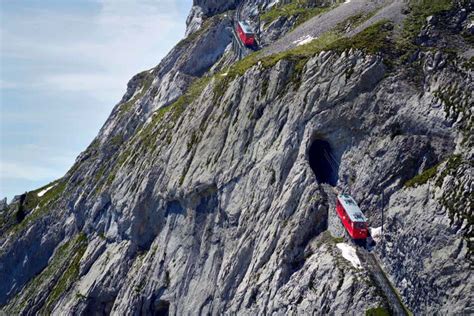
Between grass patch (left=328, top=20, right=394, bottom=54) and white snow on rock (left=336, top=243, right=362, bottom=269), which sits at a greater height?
grass patch (left=328, top=20, right=394, bottom=54)

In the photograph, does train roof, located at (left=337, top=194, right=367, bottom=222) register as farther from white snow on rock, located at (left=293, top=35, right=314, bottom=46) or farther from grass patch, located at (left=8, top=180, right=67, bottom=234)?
grass patch, located at (left=8, top=180, right=67, bottom=234)

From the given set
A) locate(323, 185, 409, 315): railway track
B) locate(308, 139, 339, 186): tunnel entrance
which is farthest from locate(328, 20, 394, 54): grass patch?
locate(323, 185, 409, 315): railway track

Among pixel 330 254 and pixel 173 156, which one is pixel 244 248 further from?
pixel 173 156

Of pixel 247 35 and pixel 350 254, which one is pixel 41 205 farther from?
pixel 350 254

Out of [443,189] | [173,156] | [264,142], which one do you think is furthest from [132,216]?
[443,189]

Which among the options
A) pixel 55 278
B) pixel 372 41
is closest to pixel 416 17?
pixel 372 41

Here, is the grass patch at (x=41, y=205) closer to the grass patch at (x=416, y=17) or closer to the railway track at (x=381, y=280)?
the grass patch at (x=416, y=17)

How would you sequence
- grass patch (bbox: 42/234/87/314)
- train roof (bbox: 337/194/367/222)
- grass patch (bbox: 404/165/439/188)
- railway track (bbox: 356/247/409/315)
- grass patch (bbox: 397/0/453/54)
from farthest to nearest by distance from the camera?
1. grass patch (bbox: 42/234/87/314)
2. grass patch (bbox: 397/0/453/54)
3. train roof (bbox: 337/194/367/222)
4. grass patch (bbox: 404/165/439/188)
5. railway track (bbox: 356/247/409/315)
